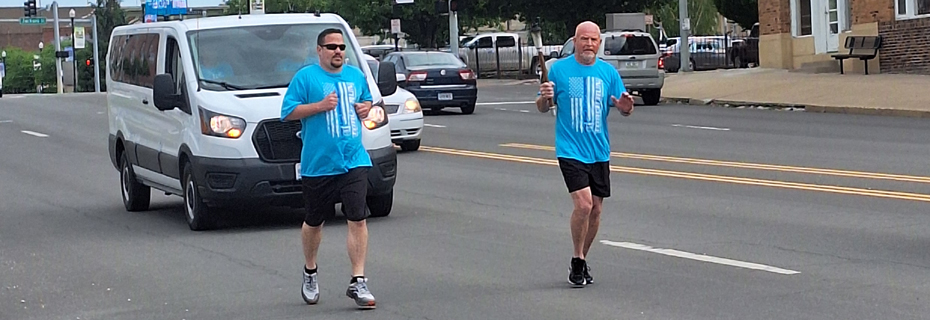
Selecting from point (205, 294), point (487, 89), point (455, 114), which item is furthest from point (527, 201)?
point (487, 89)

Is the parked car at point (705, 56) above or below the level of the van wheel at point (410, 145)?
above

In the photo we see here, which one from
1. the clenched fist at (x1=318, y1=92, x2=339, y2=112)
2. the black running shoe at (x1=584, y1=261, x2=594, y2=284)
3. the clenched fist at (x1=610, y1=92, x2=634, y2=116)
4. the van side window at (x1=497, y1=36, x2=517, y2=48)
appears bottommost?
the black running shoe at (x1=584, y1=261, x2=594, y2=284)

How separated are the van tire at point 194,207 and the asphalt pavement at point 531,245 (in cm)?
16

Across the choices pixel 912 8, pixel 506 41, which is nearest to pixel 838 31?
pixel 912 8

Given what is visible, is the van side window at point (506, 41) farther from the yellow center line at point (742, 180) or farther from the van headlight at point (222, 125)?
the van headlight at point (222, 125)

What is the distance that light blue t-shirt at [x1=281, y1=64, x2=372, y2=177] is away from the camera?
8344mm

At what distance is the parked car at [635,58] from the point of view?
31.7 metres

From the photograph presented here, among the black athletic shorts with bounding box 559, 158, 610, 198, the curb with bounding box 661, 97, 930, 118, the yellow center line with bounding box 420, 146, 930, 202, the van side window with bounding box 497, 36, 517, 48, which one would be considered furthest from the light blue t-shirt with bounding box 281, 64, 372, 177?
the van side window with bounding box 497, 36, 517, 48

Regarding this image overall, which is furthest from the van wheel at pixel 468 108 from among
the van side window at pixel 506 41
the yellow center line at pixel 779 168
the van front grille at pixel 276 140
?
the van side window at pixel 506 41

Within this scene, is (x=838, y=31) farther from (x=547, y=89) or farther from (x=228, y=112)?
(x=547, y=89)

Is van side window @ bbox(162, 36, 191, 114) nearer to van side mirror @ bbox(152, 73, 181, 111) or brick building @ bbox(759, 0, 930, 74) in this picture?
van side mirror @ bbox(152, 73, 181, 111)

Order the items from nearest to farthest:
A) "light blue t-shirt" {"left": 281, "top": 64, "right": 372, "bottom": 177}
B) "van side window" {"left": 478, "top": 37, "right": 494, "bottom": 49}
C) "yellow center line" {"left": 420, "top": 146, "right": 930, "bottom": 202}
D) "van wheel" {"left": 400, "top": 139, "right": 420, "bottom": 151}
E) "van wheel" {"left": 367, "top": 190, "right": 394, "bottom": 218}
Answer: "light blue t-shirt" {"left": 281, "top": 64, "right": 372, "bottom": 177} → "van wheel" {"left": 367, "top": 190, "right": 394, "bottom": 218} → "yellow center line" {"left": 420, "top": 146, "right": 930, "bottom": 202} → "van wheel" {"left": 400, "top": 139, "right": 420, "bottom": 151} → "van side window" {"left": 478, "top": 37, "right": 494, "bottom": 49}

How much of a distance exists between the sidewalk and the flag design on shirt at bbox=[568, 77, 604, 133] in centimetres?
1778

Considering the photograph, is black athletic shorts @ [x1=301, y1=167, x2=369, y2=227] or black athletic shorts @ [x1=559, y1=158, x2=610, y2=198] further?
black athletic shorts @ [x1=559, y1=158, x2=610, y2=198]
